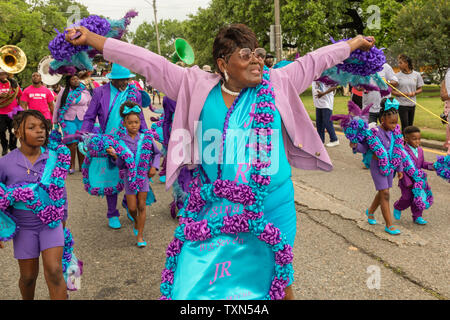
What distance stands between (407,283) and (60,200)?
9.67ft

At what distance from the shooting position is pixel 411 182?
5301 mm

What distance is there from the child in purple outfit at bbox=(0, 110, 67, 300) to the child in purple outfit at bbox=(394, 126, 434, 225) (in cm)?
391

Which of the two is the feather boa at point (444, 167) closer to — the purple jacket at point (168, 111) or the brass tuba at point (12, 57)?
the purple jacket at point (168, 111)

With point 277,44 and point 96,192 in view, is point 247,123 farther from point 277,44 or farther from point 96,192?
point 277,44

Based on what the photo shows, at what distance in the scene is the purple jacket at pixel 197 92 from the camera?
99.1 inches

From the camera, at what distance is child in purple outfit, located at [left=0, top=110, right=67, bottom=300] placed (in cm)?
329

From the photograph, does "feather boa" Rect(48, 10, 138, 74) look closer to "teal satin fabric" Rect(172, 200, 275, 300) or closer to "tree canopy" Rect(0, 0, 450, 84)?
"teal satin fabric" Rect(172, 200, 275, 300)

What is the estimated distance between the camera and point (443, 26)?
76.2 feet

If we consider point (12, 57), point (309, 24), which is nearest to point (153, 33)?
point (309, 24)

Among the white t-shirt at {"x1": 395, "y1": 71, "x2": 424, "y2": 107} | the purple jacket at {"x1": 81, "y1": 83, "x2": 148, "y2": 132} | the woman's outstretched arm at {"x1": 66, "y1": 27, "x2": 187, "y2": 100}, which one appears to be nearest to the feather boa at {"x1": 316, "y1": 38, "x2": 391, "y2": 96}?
the woman's outstretched arm at {"x1": 66, "y1": 27, "x2": 187, "y2": 100}

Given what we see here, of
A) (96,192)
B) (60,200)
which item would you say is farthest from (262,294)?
(96,192)

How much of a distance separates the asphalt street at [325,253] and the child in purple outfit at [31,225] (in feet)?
1.95

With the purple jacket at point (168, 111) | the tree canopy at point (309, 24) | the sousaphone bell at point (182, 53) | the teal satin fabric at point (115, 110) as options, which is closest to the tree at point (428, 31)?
the tree canopy at point (309, 24)

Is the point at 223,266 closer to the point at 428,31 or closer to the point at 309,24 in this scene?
the point at 428,31
